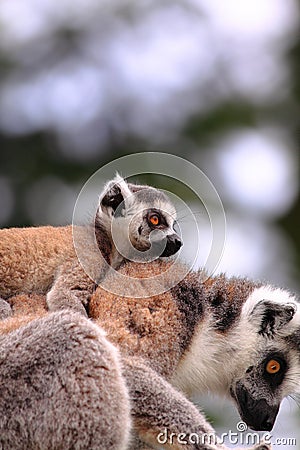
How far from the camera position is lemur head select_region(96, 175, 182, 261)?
8141 millimetres

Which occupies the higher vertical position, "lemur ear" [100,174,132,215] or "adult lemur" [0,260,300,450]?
"lemur ear" [100,174,132,215]

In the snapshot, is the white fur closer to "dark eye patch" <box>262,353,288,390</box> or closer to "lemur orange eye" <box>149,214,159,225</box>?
"dark eye patch" <box>262,353,288,390</box>

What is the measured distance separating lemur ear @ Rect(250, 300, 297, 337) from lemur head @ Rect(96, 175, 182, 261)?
0.84 m

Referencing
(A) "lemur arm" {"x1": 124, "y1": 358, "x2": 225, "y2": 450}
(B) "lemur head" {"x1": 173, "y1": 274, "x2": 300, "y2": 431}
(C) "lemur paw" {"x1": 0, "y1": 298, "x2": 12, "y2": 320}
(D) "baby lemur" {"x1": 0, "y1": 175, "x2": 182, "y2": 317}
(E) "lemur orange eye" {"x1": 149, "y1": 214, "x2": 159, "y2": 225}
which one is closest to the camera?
(A) "lemur arm" {"x1": 124, "y1": 358, "x2": 225, "y2": 450}

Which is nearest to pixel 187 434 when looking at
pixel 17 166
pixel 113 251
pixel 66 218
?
pixel 113 251

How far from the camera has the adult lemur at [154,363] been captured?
627cm

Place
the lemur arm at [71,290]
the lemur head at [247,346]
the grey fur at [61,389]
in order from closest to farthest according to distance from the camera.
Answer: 1. the grey fur at [61,389]
2. the lemur arm at [71,290]
3. the lemur head at [247,346]

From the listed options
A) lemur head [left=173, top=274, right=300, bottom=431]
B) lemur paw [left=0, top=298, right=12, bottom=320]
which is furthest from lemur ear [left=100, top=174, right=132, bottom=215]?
lemur paw [left=0, top=298, right=12, bottom=320]

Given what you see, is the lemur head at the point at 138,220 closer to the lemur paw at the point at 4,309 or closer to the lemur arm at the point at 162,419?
the lemur paw at the point at 4,309

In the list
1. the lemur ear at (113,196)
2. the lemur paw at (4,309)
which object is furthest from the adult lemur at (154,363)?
the lemur ear at (113,196)

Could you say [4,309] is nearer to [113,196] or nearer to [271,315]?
[113,196]

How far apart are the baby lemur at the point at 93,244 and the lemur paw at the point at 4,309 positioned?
40 cm

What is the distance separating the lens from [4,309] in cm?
730

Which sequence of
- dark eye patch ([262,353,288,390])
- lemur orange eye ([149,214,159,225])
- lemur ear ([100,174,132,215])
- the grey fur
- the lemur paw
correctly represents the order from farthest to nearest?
lemur ear ([100,174,132,215]) → lemur orange eye ([149,214,159,225]) → dark eye patch ([262,353,288,390]) → the lemur paw → the grey fur
